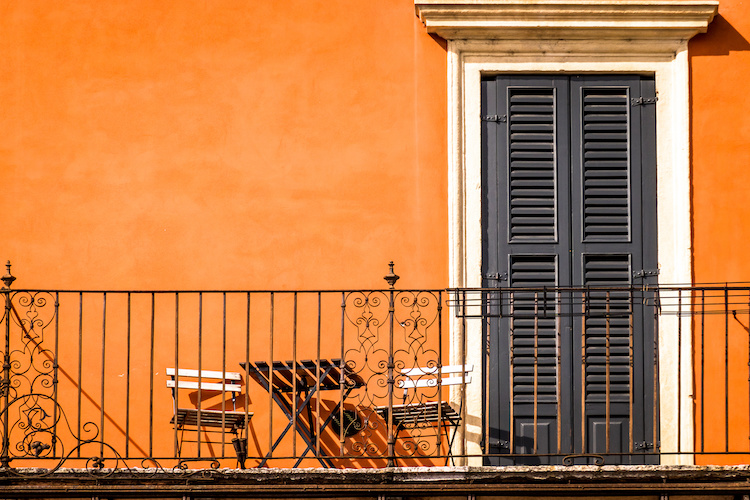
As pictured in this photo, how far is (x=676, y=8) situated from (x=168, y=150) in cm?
356

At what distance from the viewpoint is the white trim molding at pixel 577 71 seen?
22.0 feet

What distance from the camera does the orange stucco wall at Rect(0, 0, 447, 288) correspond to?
22.3ft

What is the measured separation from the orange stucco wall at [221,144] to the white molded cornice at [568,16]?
0.26 metres

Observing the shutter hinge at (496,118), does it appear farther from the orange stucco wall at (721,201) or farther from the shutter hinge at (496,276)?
the orange stucco wall at (721,201)

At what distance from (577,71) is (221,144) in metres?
2.48

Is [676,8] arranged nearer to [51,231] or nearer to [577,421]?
[577,421]

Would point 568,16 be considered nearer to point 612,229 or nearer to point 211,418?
point 612,229

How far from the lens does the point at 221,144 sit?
22.5 ft

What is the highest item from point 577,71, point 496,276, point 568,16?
point 568,16

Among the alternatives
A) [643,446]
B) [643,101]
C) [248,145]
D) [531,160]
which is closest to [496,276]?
[531,160]

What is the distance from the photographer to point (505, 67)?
22.7 feet

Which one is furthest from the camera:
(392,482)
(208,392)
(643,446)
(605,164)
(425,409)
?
(605,164)

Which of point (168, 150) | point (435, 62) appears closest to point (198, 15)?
point (168, 150)

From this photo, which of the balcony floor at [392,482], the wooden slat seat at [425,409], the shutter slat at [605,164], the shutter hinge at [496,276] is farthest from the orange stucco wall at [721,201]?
the wooden slat seat at [425,409]
